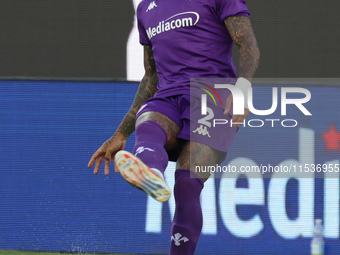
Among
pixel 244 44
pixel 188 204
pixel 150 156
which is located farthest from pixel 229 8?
pixel 188 204

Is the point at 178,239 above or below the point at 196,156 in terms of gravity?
below

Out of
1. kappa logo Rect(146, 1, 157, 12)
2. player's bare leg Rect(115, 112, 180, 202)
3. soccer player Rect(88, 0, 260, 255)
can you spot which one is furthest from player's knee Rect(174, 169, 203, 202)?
kappa logo Rect(146, 1, 157, 12)

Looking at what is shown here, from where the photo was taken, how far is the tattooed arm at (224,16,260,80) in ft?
10.8

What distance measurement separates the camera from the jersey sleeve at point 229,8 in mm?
3381

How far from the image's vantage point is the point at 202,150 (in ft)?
10.8

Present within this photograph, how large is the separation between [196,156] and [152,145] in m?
0.25

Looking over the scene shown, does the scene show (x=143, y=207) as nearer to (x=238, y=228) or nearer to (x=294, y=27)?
(x=238, y=228)

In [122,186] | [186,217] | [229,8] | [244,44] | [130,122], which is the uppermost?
[229,8]

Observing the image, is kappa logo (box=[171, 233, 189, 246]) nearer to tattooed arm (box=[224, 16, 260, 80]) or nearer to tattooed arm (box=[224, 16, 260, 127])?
tattooed arm (box=[224, 16, 260, 127])

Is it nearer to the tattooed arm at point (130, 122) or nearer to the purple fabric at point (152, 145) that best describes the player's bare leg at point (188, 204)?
the purple fabric at point (152, 145)

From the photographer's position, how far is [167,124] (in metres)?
3.29

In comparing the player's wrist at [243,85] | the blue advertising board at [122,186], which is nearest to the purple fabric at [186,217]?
the player's wrist at [243,85]

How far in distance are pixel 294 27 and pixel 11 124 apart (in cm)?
265

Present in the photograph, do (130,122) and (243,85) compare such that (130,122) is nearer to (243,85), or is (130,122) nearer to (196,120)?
(196,120)
